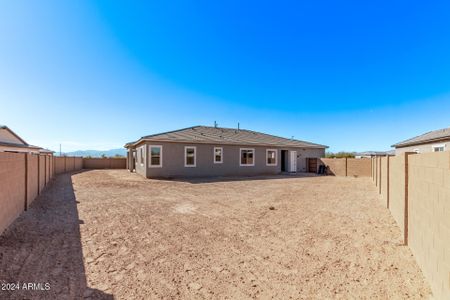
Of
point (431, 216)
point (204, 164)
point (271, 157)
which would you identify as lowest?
point (204, 164)

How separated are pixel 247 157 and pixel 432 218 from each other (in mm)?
16089

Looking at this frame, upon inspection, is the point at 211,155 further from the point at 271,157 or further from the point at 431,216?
the point at 431,216

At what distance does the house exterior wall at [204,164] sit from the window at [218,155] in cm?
24

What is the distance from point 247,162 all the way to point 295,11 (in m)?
11.3

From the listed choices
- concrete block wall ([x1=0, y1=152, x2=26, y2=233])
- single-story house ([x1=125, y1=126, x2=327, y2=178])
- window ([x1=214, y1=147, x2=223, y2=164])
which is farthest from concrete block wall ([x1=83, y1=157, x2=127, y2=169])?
concrete block wall ([x1=0, y1=152, x2=26, y2=233])

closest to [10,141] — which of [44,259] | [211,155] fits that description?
[211,155]

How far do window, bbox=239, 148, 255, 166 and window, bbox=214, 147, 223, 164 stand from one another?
6.21ft

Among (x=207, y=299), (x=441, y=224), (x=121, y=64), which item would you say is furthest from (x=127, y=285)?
(x=121, y=64)

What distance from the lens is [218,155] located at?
57.2 ft

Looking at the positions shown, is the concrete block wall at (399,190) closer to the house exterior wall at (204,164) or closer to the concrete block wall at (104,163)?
the house exterior wall at (204,164)

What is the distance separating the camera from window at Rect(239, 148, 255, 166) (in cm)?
1840

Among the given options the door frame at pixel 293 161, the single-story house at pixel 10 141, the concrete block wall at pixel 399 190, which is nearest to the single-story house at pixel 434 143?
the door frame at pixel 293 161

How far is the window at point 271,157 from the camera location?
770 inches

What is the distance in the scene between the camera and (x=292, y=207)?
7051 millimetres
